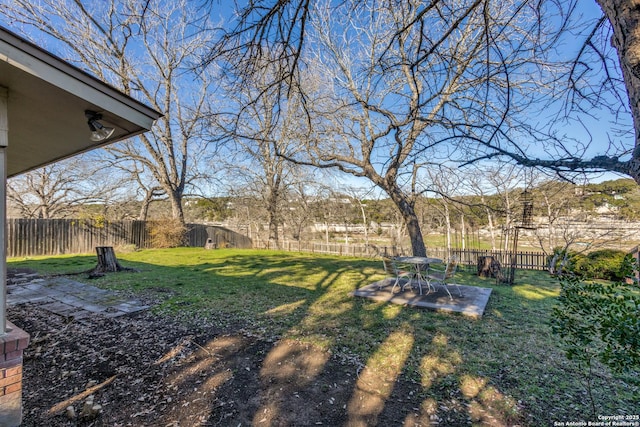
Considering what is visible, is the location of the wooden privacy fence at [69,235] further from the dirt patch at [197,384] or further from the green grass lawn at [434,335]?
the dirt patch at [197,384]

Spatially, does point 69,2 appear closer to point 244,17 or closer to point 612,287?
point 244,17

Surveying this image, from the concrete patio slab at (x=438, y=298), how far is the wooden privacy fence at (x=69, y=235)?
1402 cm

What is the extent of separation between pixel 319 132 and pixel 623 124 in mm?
6928

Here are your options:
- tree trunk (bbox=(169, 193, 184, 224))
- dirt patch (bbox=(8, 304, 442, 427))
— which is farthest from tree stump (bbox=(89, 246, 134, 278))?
tree trunk (bbox=(169, 193, 184, 224))

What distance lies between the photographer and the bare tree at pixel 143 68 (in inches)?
470

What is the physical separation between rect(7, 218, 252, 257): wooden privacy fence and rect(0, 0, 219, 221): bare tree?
242cm

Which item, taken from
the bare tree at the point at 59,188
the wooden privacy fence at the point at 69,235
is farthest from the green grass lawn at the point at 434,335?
the bare tree at the point at 59,188

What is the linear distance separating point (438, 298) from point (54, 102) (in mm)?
6183

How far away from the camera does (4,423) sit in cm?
223

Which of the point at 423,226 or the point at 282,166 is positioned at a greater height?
the point at 282,166

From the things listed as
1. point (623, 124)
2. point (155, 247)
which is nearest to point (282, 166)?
point (155, 247)

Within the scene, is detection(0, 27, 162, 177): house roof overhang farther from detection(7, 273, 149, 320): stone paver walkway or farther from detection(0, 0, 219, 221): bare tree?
detection(0, 0, 219, 221): bare tree

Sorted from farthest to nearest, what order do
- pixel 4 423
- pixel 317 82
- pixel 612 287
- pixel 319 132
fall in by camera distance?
pixel 317 82 < pixel 319 132 < pixel 4 423 < pixel 612 287

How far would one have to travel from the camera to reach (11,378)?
2.27 m
